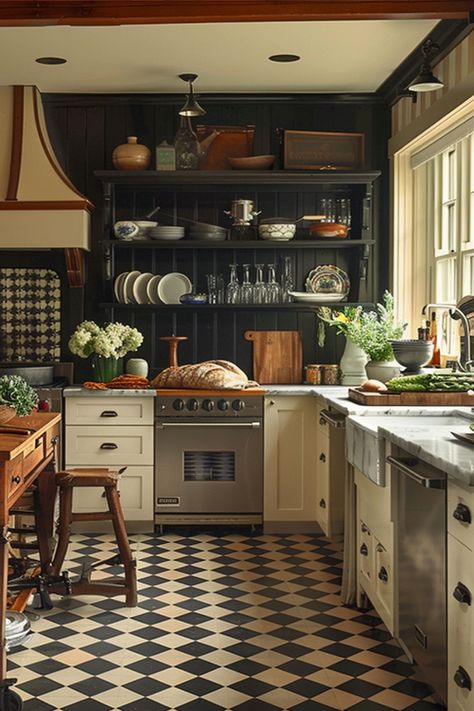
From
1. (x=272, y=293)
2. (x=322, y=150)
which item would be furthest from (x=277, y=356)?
(x=322, y=150)

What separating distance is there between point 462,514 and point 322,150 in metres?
4.08

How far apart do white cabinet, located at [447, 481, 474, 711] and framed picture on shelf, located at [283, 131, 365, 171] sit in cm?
385

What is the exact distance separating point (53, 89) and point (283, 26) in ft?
6.51

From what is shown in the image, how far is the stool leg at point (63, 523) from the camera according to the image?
445 centimetres

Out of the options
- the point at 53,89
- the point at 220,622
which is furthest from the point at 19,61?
the point at 220,622

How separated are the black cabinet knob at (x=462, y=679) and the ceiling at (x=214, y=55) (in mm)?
3284

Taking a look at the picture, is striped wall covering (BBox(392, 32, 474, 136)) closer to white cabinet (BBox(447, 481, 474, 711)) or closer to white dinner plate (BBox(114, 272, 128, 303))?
white dinner plate (BBox(114, 272, 128, 303))

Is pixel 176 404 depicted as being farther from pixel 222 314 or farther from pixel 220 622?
pixel 220 622

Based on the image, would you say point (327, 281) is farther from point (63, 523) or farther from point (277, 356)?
point (63, 523)

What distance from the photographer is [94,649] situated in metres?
3.82

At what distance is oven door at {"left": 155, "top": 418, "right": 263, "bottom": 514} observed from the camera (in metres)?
5.85

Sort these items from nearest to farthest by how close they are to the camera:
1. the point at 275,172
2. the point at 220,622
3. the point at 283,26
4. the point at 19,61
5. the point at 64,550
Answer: the point at 220,622 < the point at 64,550 < the point at 283,26 < the point at 19,61 < the point at 275,172

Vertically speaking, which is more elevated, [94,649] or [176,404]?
[176,404]

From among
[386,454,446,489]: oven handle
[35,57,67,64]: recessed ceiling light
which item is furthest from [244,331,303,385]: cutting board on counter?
[386,454,446,489]: oven handle
